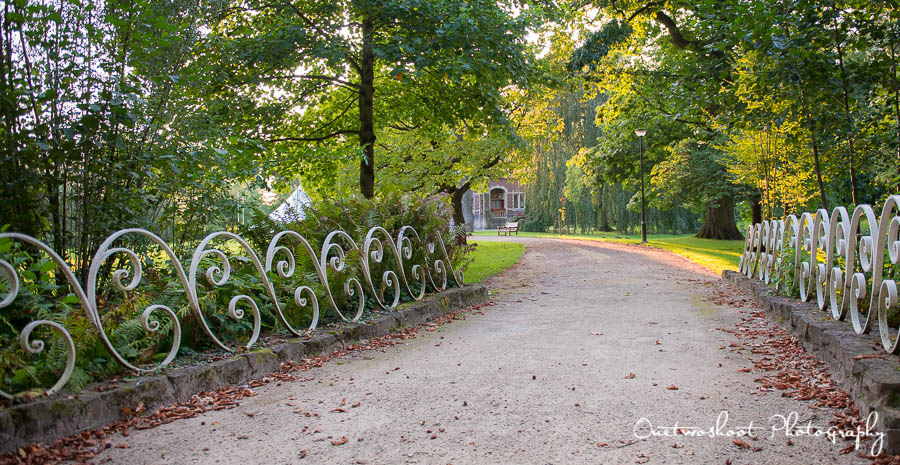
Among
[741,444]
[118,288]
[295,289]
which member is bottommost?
[741,444]

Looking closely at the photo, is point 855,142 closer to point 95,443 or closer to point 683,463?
point 683,463

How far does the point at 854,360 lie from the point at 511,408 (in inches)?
73.6

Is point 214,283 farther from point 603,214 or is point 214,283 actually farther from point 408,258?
point 603,214

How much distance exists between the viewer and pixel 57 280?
471 cm

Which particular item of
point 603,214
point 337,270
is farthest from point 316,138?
point 603,214

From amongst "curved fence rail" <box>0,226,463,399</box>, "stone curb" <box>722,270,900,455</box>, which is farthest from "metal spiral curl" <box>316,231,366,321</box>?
"stone curb" <box>722,270,900,455</box>

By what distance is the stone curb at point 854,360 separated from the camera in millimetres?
2854

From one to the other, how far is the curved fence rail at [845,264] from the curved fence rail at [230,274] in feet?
12.8

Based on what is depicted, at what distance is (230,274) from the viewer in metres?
5.15

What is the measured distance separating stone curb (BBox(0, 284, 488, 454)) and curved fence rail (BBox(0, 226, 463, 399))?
12 centimetres

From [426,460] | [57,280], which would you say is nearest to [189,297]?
[57,280]

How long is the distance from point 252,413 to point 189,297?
3.03ft

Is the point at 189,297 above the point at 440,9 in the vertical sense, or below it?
below

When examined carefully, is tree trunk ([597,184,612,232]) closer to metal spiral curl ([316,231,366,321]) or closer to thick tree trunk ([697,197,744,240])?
thick tree trunk ([697,197,744,240])
